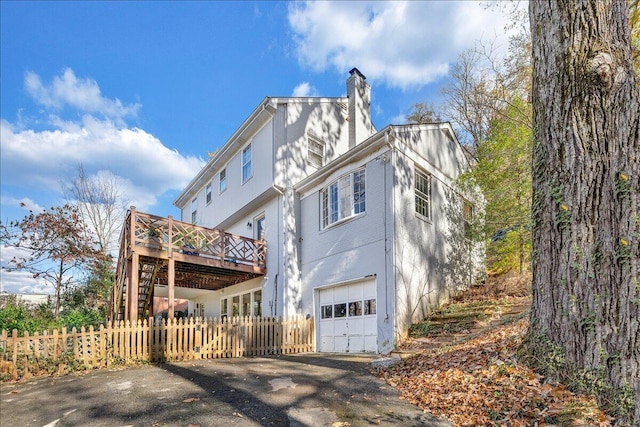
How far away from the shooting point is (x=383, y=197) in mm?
11398

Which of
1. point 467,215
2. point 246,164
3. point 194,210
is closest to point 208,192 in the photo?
point 194,210

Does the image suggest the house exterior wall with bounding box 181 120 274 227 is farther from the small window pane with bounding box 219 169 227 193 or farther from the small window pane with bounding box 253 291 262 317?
the small window pane with bounding box 253 291 262 317

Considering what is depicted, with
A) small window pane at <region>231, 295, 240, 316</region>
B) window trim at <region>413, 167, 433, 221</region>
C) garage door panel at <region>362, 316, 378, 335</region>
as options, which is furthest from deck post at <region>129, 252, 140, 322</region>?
window trim at <region>413, 167, 433, 221</region>

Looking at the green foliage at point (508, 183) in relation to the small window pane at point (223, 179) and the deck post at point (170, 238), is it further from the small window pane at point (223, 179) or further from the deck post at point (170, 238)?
the small window pane at point (223, 179)

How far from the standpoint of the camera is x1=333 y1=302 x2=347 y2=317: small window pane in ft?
40.7

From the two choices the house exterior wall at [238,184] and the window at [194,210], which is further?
the window at [194,210]

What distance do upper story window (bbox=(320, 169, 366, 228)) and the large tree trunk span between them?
7.03 meters

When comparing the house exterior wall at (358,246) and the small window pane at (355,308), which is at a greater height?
the house exterior wall at (358,246)

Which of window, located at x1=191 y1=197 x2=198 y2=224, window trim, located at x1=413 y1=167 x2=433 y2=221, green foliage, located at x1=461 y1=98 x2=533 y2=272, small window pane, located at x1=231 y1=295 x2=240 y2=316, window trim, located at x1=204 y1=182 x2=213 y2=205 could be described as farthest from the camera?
window, located at x1=191 y1=197 x2=198 y2=224

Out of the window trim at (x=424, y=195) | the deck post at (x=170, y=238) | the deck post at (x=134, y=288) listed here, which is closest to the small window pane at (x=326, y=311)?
the window trim at (x=424, y=195)

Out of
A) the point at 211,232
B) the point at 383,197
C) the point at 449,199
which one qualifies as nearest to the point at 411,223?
the point at 383,197

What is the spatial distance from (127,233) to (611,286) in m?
12.7

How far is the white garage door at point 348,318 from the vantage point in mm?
11344

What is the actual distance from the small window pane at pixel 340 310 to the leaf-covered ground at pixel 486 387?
133 inches
